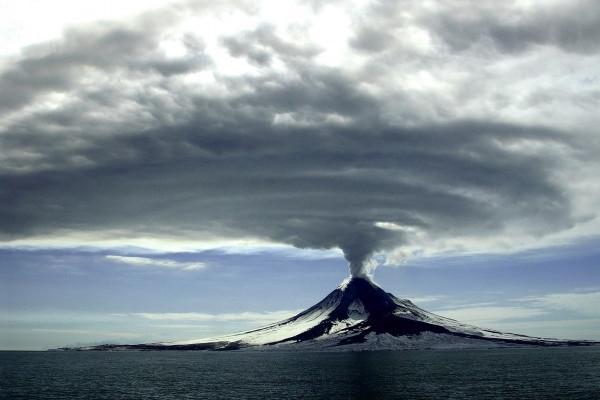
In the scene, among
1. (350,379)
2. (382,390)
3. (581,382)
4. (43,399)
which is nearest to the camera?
(43,399)

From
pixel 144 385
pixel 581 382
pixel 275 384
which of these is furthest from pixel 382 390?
pixel 144 385

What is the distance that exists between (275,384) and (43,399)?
6327cm

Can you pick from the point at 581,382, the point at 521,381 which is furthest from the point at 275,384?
the point at 581,382

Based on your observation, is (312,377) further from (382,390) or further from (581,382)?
(581,382)

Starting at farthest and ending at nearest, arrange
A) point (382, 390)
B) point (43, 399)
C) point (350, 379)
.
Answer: point (350, 379) → point (382, 390) → point (43, 399)

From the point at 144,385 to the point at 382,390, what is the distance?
235ft

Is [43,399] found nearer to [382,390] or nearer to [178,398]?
[178,398]

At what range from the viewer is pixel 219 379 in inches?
7451

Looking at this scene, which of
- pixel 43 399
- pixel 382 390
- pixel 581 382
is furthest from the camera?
pixel 581 382

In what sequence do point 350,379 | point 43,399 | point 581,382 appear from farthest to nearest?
point 350,379, point 581,382, point 43,399

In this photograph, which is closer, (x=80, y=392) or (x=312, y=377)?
(x=80, y=392)

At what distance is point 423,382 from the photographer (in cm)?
16312

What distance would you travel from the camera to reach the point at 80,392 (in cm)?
14725

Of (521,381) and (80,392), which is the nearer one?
(80,392)
